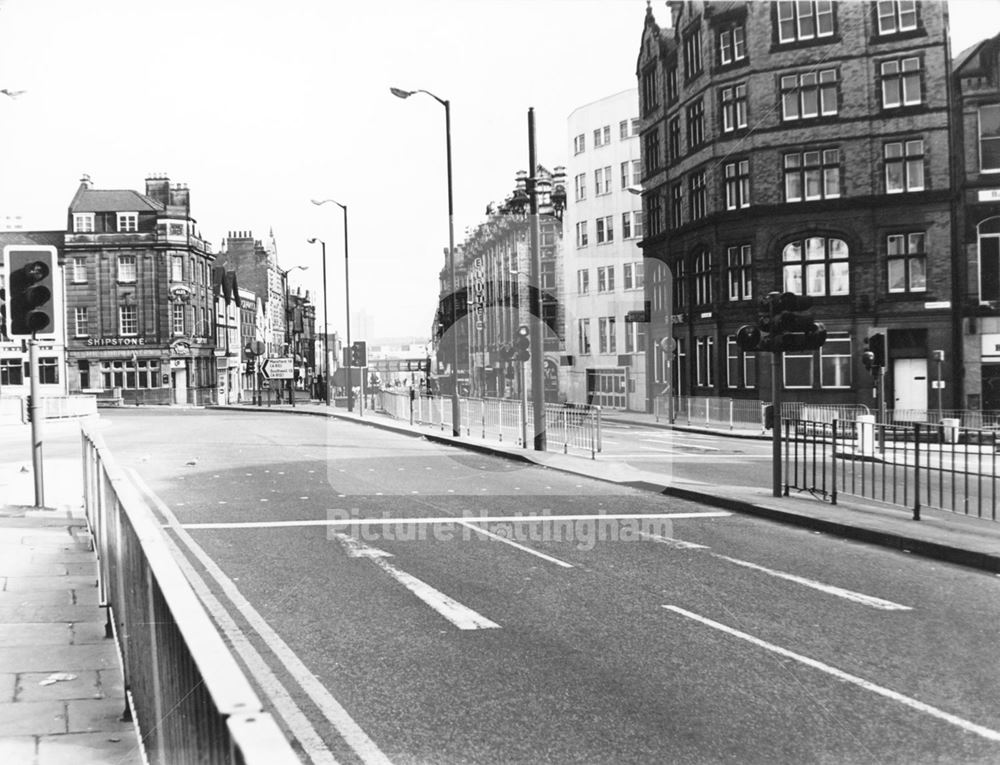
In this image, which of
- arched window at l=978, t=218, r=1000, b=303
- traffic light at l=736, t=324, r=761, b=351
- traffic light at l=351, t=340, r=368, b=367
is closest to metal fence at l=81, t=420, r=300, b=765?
traffic light at l=736, t=324, r=761, b=351

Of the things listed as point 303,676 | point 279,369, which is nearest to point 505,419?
point 303,676

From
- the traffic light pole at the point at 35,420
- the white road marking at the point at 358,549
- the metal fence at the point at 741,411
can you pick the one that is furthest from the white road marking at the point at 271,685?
the metal fence at the point at 741,411

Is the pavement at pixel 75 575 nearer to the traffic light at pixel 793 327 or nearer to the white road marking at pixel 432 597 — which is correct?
the traffic light at pixel 793 327

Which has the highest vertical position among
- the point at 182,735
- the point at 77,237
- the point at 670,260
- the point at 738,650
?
the point at 77,237

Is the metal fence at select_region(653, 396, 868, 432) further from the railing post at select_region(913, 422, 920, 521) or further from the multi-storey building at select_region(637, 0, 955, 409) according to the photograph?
the railing post at select_region(913, 422, 920, 521)

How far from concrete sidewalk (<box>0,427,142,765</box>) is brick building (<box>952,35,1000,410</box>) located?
35641mm

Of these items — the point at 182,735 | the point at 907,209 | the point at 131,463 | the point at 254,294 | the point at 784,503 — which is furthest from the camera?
the point at 254,294

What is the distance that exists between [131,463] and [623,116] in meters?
46.6

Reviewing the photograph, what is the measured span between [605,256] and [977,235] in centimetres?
2630

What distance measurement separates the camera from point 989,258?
38656mm

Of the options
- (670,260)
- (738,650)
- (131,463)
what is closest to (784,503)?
(738,650)

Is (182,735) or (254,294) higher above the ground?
(254,294)

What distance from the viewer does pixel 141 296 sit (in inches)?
3157

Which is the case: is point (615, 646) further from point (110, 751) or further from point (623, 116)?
point (623, 116)
